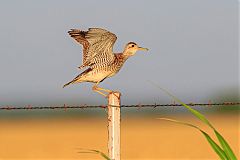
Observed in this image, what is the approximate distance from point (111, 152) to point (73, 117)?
141 ft

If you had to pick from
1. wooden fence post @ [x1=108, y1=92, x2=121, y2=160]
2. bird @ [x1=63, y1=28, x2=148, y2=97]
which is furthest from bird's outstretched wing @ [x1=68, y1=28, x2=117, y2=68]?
wooden fence post @ [x1=108, y1=92, x2=121, y2=160]

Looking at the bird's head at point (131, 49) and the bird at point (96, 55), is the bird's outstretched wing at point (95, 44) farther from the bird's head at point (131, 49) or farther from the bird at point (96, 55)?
Answer: the bird's head at point (131, 49)

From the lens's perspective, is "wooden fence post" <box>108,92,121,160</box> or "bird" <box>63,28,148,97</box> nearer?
"wooden fence post" <box>108,92,121,160</box>

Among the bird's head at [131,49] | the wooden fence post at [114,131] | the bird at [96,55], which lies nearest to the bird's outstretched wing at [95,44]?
the bird at [96,55]

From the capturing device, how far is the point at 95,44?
9.18 meters

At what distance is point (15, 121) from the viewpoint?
47562 millimetres

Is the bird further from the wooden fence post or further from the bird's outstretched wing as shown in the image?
the wooden fence post

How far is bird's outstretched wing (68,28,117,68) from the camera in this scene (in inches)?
350

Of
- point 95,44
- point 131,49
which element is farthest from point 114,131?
point 131,49

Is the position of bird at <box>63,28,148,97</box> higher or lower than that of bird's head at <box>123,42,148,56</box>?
lower

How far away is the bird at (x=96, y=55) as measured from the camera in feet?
29.4

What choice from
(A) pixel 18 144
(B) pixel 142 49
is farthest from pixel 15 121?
(B) pixel 142 49

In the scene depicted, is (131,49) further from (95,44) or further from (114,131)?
(114,131)

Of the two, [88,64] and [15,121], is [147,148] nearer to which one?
[88,64]
